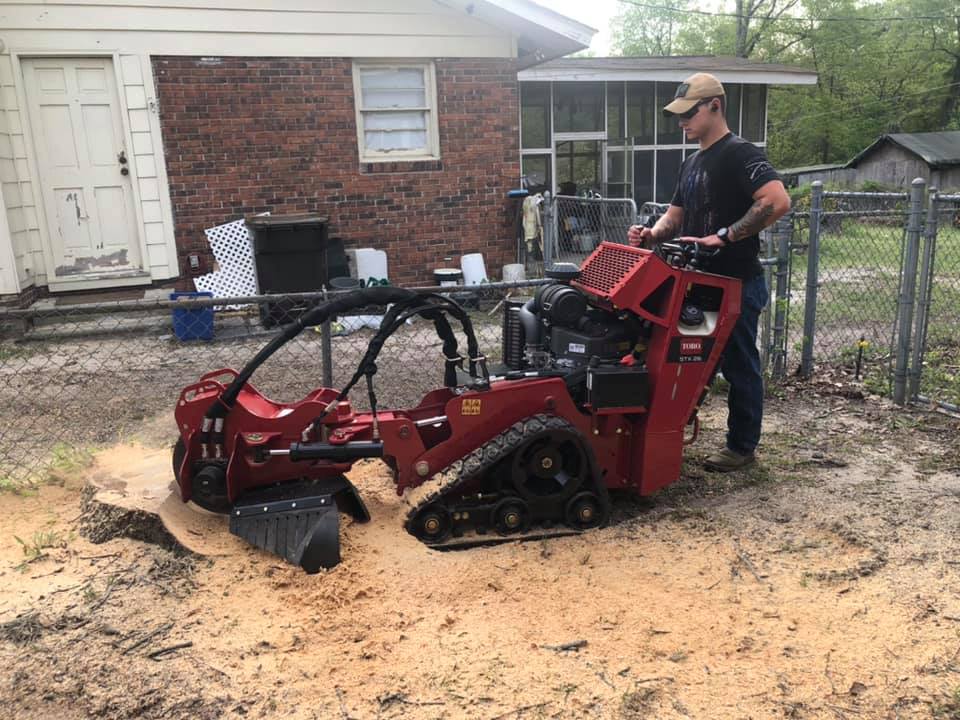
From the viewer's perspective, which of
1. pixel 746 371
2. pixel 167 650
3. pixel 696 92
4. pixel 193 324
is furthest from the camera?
pixel 193 324

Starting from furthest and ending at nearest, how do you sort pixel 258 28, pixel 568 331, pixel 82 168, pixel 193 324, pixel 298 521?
pixel 258 28 < pixel 82 168 < pixel 193 324 < pixel 568 331 < pixel 298 521

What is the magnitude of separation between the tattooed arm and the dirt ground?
141 cm

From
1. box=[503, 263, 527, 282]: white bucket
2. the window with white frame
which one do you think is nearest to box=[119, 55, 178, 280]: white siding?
the window with white frame

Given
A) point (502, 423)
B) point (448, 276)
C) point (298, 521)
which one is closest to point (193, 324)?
point (448, 276)

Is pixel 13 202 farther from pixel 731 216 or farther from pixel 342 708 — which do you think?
pixel 342 708

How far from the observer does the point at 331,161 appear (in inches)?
396

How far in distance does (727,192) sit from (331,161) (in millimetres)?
6867

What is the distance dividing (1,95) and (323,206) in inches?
143

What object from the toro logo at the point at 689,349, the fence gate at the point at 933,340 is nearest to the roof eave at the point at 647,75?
the fence gate at the point at 933,340

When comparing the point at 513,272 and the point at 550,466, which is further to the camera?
the point at 513,272

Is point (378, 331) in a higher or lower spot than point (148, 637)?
higher

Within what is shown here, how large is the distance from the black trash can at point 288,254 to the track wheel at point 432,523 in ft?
18.9

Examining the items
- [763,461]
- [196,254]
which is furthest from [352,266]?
[763,461]

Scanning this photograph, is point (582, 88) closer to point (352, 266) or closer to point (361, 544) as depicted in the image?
point (352, 266)
